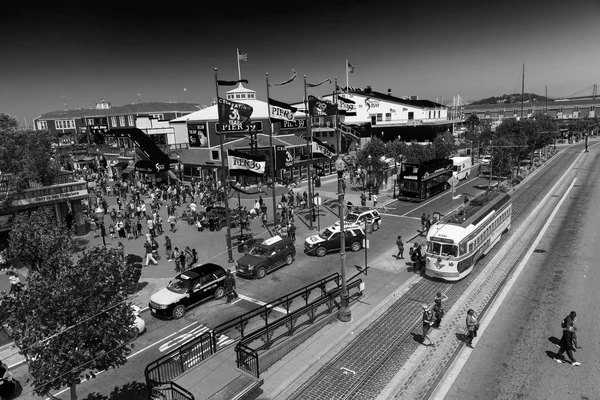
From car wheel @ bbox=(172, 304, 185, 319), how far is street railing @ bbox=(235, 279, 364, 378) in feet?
17.6

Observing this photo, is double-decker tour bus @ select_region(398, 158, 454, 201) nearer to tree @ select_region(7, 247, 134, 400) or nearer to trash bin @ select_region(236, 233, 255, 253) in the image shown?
trash bin @ select_region(236, 233, 255, 253)

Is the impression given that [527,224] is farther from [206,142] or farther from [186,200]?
[206,142]

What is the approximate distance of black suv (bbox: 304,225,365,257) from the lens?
26.1 meters

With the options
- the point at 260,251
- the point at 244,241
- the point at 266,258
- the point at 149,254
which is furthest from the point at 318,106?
the point at 149,254

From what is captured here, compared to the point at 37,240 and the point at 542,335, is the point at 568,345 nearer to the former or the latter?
the point at 542,335

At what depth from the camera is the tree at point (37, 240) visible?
17141mm

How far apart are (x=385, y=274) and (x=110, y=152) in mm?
60983

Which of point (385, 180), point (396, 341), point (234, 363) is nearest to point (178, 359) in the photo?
point (234, 363)

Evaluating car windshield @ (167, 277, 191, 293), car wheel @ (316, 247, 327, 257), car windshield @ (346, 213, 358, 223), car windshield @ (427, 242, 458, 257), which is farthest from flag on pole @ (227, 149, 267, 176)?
car windshield @ (427, 242, 458, 257)

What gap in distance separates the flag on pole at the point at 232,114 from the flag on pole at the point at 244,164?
5.74 ft

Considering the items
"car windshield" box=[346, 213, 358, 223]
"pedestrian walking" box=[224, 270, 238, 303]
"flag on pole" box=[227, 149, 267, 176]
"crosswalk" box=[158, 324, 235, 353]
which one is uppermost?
"flag on pole" box=[227, 149, 267, 176]

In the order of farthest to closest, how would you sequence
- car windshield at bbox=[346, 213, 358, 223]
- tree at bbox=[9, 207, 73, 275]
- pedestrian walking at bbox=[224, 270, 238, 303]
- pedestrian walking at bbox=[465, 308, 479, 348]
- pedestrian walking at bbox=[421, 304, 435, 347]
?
car windshield at bbox=[346, 213, 358, 223]
pedestrian walking at bbox=[224, 270, 238, 303]
tree at bbox=[9, 207, 73, 275]
pedestrian walking at bbox=[421, 304, 435, 347]
pedestrian walking at bbox=[465, 308, 479, 348]

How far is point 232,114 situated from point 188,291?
35.1 feet

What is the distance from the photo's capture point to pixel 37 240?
1803 cm
